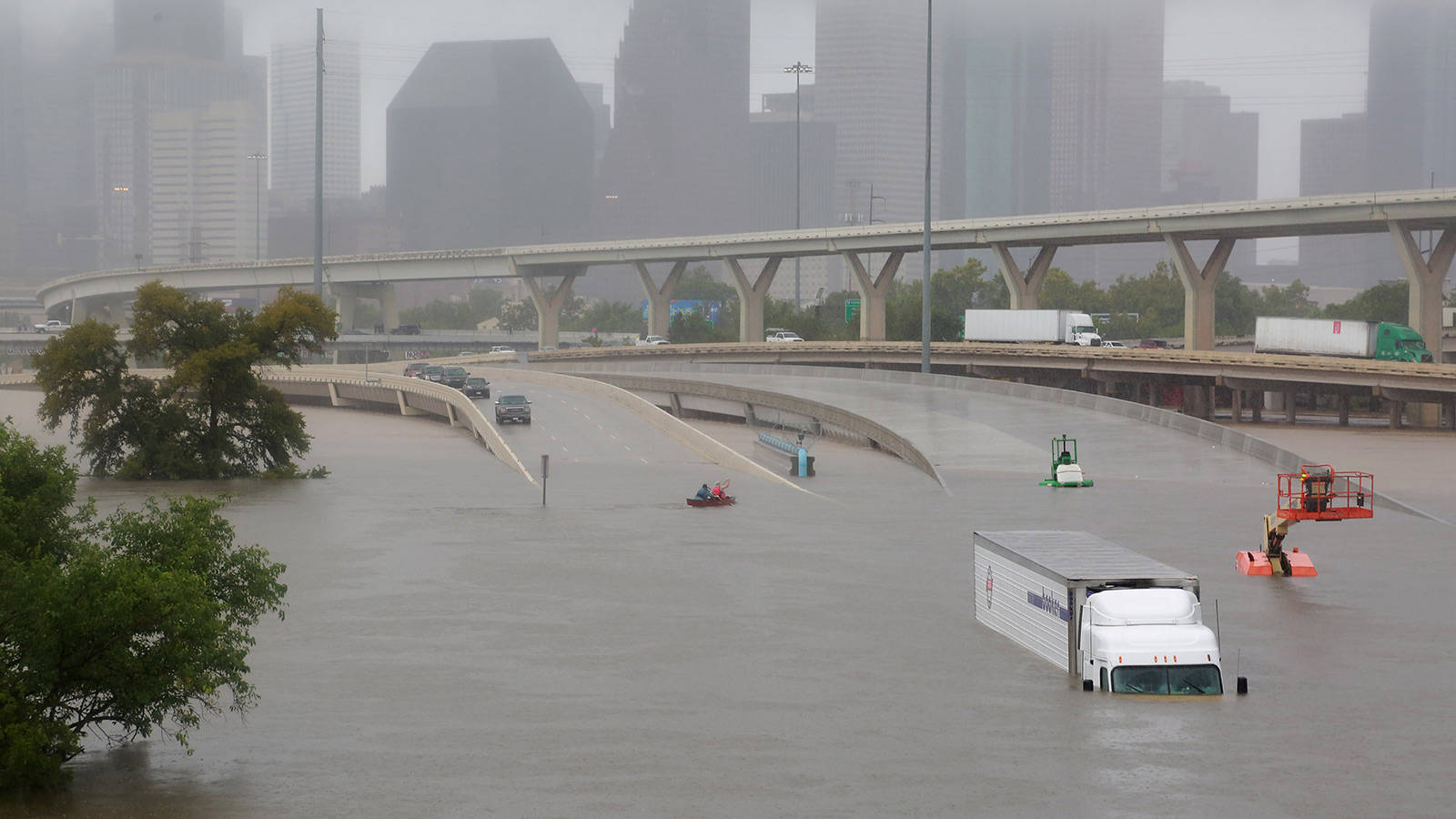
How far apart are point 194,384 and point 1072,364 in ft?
197

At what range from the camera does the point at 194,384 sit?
69.6m

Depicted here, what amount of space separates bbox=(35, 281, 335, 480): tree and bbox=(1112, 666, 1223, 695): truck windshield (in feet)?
161

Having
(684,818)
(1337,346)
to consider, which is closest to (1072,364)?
(1337,346)

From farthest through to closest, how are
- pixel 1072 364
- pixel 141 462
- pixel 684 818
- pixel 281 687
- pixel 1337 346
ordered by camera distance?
pixel 1072 364, pixel 1337 346, pixel 141 462, pixel 281 687, pixel 684 818

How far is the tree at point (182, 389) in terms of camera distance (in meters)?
69.2

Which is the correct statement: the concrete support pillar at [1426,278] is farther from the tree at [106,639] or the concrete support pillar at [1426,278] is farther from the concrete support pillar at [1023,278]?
the tree at [106,639]

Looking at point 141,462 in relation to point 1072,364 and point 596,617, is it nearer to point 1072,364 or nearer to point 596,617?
point 596,617

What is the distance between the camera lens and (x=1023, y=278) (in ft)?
433

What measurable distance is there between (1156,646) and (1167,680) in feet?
2.14

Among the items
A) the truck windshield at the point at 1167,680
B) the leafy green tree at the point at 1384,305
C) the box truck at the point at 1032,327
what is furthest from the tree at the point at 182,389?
the leafy green tree at the point at 1384,305

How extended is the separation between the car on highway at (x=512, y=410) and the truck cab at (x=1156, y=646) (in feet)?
193

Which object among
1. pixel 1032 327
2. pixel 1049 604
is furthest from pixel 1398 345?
pixel 1049 604

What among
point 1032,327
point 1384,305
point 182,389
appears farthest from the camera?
point 1384,305

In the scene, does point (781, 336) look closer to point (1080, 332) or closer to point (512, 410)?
point (1080, 332)
